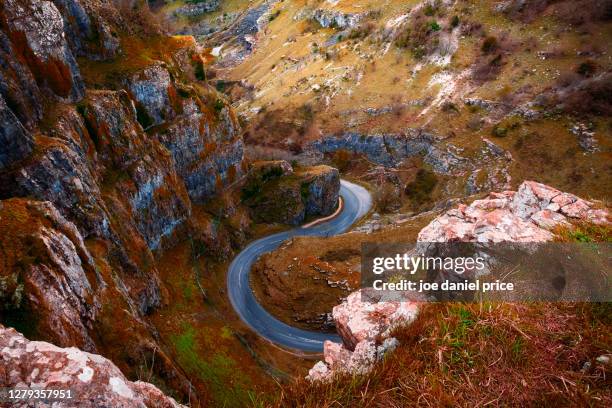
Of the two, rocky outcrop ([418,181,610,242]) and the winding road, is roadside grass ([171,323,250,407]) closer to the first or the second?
the winding road

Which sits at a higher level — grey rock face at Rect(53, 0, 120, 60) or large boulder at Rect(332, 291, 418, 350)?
grey rock face at Rect(53, 0, 120, 60)

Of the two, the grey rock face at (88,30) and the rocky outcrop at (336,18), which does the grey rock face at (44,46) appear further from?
the rocky outcrop at (336,18)

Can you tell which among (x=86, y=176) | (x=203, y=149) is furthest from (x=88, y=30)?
(x=86, y=176)

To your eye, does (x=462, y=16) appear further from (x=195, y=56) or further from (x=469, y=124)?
(x=195, y=56)

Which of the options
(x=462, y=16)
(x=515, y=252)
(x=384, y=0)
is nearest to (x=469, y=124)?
(x=462, y=16)

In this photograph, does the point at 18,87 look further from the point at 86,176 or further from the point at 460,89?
the point at 460,89

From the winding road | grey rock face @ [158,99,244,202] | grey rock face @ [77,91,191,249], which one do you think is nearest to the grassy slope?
→ the winding road

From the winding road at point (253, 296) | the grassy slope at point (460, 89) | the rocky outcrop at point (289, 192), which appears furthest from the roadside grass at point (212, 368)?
the grassy slope at point (460, 89)
